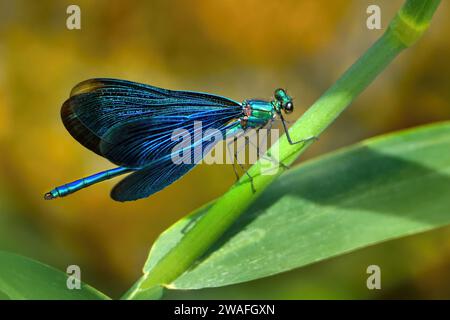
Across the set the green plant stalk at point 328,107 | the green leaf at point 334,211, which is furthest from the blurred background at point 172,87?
the green plant stalk at point 328,107

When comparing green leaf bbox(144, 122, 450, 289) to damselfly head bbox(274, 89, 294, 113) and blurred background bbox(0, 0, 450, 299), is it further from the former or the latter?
blurred background bbox(0, 0, 450, 299)

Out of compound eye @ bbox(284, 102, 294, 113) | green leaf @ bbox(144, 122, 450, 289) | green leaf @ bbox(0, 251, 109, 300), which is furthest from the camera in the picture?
compound eye @ bbox(284, 102, 294, 113)

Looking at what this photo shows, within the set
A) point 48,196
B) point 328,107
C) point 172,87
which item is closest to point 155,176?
point 48,196

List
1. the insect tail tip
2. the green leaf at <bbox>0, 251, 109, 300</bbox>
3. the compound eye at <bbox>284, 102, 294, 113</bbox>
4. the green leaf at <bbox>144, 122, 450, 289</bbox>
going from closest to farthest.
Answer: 1. the green leaf at <bbox>0, 251, 109, 300</bbox>
2. the green leaf at <bbox>144, 122, 450, 289</bbox>
3. the insect tail tip
4. the compound eye at <bbox>284, 102, 294, 113</bbox>

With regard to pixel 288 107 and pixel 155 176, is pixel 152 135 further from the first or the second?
pixel 288 107

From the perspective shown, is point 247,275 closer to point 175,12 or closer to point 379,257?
point 379,257

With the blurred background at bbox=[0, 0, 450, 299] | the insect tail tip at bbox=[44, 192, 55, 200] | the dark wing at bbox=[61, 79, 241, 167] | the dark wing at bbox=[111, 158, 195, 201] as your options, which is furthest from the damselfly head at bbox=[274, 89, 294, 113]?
the blurred background at bbox=[0, 0, 450, 299]
